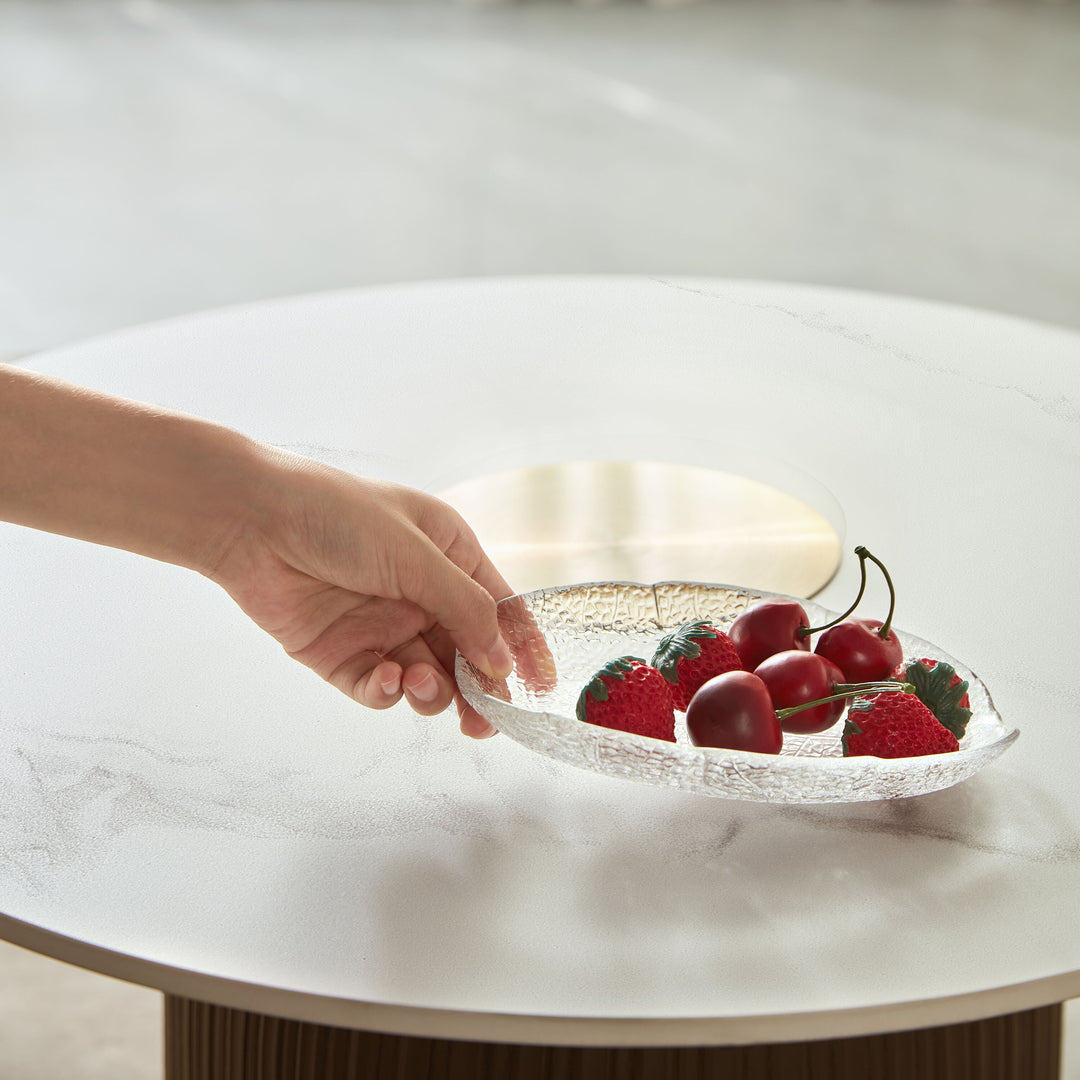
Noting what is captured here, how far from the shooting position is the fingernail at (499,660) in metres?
0.79

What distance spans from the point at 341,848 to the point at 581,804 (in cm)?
14

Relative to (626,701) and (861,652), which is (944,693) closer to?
(861,652)

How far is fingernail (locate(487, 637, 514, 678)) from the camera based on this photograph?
2.59 feet

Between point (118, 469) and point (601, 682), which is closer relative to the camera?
point (601, 682)

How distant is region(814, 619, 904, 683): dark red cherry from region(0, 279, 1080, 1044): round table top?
8 centimetres

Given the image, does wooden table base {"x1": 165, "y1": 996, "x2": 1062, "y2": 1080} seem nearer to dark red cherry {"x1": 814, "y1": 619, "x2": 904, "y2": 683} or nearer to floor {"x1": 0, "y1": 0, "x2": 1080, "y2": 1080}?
dark red cherry {"x1": 814, "y1": 619, "x2": 904, "y2": 683}

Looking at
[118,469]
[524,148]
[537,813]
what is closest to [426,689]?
[537,813]

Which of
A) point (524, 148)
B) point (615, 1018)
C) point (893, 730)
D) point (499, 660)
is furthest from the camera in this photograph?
point (524, 148)

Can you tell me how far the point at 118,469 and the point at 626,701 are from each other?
0.34 meters

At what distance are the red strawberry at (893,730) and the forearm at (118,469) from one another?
38 cm

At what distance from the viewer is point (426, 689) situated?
81 cm

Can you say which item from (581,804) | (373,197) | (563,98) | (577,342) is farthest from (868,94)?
(581,804)

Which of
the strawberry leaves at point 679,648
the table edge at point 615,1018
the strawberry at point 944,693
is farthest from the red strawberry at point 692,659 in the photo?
the table edge at point 615,1018

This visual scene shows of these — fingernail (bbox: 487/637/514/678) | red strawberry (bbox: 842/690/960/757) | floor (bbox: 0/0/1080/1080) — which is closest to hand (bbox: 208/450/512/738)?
fingernail (bbox: 487/637/514/678)
